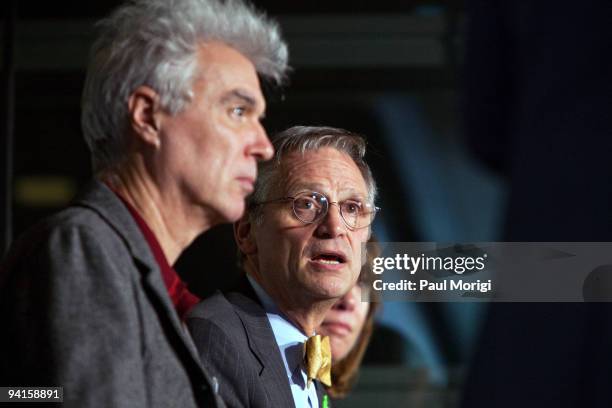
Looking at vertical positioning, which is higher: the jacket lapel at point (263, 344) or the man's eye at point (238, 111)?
the man's eye at point (238, 111)

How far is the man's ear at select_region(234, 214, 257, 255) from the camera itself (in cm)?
202

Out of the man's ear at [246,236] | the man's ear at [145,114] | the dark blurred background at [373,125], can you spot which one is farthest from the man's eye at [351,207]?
the man's ear at [145,114]

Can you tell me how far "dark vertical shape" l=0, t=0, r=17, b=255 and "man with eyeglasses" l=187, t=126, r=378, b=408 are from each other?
1.43m

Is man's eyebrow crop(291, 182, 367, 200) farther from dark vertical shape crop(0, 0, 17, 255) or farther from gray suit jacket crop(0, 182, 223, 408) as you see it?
dark vertical shape crop(0, 0, 17, 255)

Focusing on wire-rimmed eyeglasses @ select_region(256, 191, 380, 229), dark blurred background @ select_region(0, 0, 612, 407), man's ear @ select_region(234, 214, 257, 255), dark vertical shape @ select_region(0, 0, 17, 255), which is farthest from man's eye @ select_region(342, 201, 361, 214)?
dark vertical shape @ select_region(0, 0, 17, 255)

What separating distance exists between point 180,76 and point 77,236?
341mm

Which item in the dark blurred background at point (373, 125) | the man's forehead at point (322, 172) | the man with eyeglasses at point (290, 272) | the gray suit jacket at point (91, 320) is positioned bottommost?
the gray suit jacket at point (91, 320)

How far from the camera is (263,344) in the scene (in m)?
1.83

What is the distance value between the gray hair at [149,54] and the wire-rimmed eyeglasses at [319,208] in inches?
14.4

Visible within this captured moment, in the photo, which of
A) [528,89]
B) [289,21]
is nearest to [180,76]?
[528,89]

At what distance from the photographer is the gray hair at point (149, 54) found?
1553 millimetres

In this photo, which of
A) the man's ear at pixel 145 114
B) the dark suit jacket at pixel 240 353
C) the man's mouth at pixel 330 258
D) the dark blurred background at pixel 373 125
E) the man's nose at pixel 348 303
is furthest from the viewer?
the dark blurred background at pixel 373 125

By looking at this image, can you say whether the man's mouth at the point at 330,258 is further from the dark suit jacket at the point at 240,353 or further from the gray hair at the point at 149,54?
the gray hair at the point at 149,54

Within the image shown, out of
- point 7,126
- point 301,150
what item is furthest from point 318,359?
point 7,126
